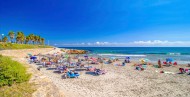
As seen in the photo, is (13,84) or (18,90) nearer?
(18,90)

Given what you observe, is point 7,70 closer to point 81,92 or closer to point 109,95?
point 81,92

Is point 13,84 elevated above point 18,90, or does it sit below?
above

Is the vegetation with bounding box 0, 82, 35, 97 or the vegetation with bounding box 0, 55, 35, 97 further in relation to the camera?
the vegetation with bounding box 0, 55, 35, 97

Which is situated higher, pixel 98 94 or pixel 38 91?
pixel 38 91

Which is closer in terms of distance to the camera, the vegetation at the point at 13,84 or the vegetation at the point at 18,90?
the vegetation at the point at 18,90

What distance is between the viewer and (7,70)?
604cm

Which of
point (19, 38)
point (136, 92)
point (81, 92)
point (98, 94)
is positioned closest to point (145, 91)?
point (136, 92)

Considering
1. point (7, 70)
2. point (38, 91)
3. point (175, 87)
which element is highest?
point (7, 70)

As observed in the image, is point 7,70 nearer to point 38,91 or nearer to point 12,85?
point 12,85

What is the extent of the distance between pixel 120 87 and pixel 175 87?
4.39 m

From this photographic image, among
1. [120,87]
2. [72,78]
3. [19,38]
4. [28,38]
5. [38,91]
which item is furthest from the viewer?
[28,38]

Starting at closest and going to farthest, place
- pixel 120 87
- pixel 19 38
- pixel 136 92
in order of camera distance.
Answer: pixel 136 92, pixel 120 87, pixel 19 38

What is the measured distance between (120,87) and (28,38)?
63.6 metres

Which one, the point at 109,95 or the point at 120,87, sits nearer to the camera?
the point at 109,95
